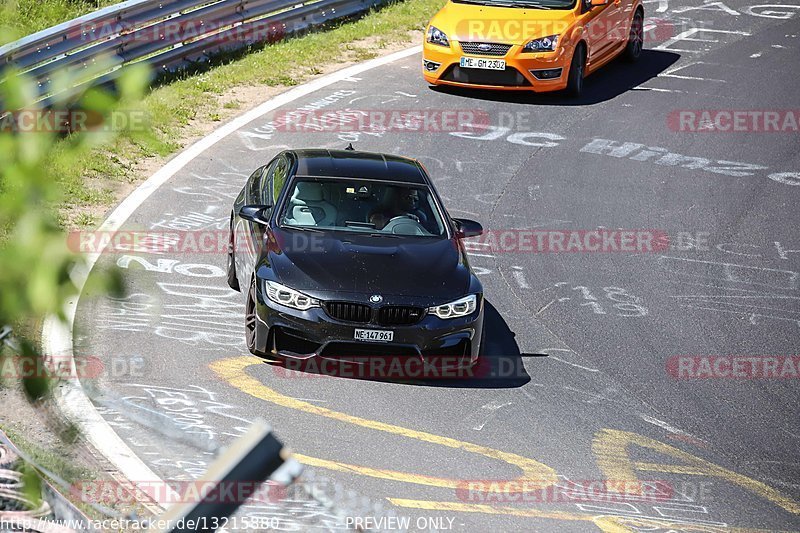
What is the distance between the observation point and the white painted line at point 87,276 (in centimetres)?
268

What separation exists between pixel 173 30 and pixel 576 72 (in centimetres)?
600

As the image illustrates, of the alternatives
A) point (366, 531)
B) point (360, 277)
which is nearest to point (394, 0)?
point (360, 277)

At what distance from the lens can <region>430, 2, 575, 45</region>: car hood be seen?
16.9m

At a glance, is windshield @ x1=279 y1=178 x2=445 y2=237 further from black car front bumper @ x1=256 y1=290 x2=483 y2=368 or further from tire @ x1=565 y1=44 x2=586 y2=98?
tire @ x1=565 y1=44 x2=586 y2=98

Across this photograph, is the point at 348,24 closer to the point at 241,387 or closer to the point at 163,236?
the point at 163,236

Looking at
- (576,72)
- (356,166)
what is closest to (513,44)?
(576,72)

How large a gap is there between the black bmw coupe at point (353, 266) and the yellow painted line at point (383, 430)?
264 mm

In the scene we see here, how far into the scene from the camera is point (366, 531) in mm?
3926

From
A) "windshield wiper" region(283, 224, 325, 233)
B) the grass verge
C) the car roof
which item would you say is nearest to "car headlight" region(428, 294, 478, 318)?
"windshield wiper" region(283, 224, 325, 233)

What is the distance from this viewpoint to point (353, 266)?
945cm

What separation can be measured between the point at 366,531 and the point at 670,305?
8007 mm

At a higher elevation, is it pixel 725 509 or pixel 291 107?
pixel 291 107

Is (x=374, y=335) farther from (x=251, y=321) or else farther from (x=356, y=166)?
(x=356, y=166)

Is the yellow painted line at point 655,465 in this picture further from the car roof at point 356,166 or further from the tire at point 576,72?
the tire at point 576,72
